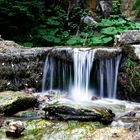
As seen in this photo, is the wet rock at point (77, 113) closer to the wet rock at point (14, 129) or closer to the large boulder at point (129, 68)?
the wet rock at point (14, 129)

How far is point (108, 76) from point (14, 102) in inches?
95.1

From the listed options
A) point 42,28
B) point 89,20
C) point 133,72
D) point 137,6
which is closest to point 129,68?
point 133,72

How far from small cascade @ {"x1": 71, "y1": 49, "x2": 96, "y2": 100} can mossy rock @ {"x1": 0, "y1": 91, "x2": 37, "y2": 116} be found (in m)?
1.41

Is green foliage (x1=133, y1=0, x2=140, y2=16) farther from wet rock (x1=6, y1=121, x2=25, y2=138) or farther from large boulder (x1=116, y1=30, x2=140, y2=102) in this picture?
wet rock (x1=6, y1=121, x2=25, y2=138)

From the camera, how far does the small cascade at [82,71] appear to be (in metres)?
7.95

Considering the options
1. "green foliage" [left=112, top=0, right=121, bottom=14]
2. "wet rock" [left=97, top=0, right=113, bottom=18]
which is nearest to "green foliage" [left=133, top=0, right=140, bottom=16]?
"green foliage" [left=112, top=0, right=121, bottom=14]

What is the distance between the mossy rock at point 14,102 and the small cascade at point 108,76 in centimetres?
179

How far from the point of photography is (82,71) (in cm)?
804

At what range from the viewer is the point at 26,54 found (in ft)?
26.7

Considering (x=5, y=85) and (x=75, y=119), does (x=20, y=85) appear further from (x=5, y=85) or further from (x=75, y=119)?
(x=75, y=119)

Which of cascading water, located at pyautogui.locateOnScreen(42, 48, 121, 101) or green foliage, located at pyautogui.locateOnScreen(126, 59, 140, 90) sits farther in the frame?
cascading water, located at pyautogui.locateOnScreen(42, 48, 121, 101)

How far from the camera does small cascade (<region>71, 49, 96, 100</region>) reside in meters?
7.95

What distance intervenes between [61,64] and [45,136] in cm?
291

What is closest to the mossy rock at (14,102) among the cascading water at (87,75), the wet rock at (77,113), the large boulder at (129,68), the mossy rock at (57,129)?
the mossy rock at (57,129)
